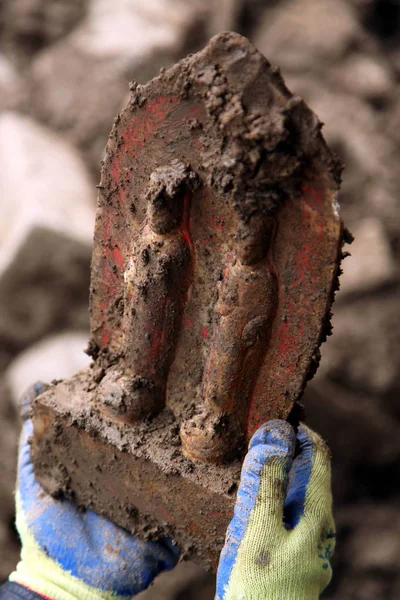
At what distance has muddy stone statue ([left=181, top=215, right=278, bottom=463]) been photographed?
3.12ft

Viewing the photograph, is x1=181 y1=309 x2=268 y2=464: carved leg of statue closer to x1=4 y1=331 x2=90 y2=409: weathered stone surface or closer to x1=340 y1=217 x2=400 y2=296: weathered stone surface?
x1=4 y1=331 x2=90 y2=409: weathered stone surface

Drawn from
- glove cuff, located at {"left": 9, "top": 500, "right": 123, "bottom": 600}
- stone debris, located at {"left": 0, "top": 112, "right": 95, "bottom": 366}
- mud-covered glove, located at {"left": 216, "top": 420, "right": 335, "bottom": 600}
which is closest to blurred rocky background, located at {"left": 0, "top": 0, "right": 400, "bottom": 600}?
stone debris, located at {"left": 0, "top": 112, "right": 95, "bottom": 366}

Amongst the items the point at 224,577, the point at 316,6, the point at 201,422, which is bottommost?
the point at 224,577

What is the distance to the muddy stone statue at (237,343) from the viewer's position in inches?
37.5

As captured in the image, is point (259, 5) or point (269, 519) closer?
point (269, 519)

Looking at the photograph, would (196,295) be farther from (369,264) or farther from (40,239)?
(369,264)

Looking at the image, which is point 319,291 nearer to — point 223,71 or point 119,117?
point 223,71

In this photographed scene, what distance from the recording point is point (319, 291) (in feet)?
3.05

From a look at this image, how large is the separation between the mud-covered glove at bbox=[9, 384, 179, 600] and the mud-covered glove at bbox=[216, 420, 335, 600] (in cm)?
23

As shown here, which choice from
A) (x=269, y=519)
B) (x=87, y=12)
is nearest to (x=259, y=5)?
(x=87, y=12)

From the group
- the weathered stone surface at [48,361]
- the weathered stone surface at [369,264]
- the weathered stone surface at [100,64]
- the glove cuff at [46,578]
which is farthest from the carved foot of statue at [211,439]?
the weathered stone surface at [100,64]

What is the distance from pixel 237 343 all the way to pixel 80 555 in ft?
1.88

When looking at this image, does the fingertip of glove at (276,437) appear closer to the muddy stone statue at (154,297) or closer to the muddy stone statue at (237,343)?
the muddy stone statue at (237,343)

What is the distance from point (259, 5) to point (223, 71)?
256 cm
